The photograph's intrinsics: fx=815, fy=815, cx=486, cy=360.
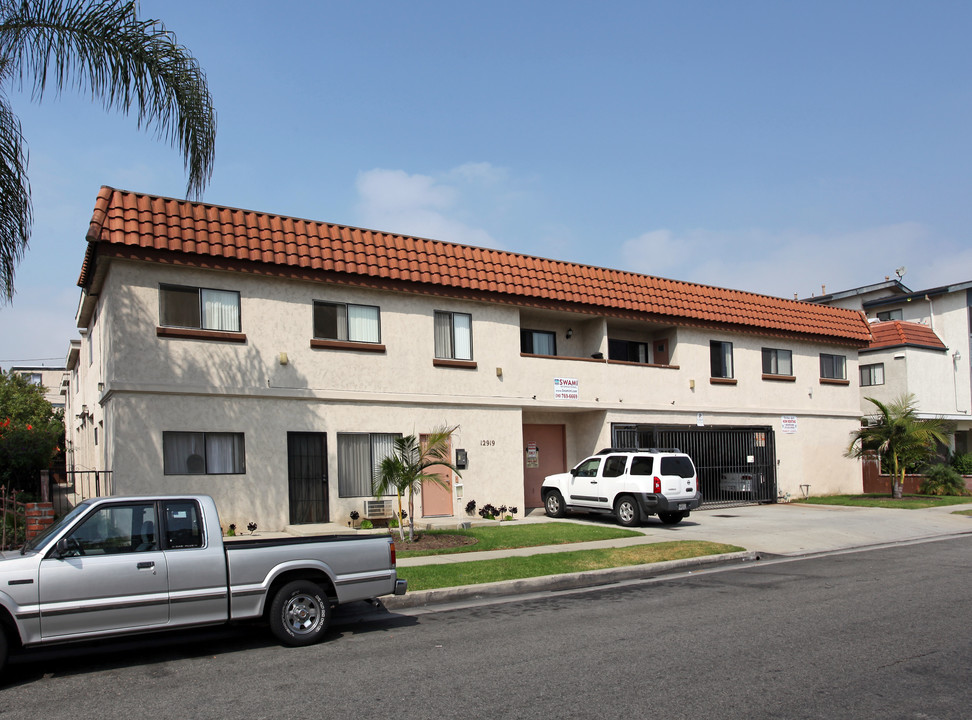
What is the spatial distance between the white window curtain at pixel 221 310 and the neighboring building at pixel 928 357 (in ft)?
89.8

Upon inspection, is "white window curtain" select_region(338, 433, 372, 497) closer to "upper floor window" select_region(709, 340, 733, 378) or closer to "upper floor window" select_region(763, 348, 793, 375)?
"upper floor window" select_region(709, 340, 733, 378)

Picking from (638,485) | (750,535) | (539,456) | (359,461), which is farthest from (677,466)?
(359,461)

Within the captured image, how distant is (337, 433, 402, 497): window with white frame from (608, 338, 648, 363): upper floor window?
972 centimetres

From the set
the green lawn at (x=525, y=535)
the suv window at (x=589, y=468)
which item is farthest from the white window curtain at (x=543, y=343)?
the green lawn at (x=525, y=535)

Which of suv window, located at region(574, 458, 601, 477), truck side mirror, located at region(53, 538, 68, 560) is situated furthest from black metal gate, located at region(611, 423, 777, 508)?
truck side mirror, located at region(53, 538, 68, 560)

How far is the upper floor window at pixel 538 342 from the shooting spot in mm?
24312

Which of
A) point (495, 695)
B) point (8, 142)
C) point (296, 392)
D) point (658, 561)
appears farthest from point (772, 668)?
point (296, 392)

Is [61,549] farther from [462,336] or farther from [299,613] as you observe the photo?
[462,336]

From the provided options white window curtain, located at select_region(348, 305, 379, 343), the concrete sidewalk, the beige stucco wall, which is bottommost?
the concrete sidewalk

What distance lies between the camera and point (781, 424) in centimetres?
2881

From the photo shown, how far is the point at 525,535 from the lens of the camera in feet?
56.5

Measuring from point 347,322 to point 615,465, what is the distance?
753 cm

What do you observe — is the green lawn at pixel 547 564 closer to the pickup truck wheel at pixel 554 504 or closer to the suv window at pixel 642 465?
the suv window at pixel 642 465

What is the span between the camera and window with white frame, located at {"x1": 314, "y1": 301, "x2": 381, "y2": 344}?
1925 cm
